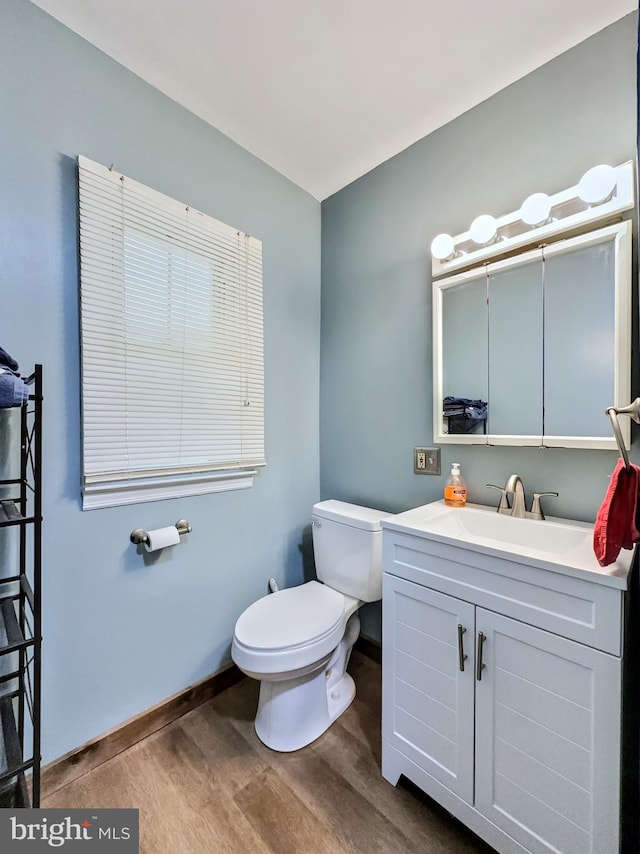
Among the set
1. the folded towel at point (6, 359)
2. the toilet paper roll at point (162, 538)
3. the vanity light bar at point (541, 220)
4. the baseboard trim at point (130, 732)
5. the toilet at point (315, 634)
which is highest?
the vanity light bar at point (541, 220)

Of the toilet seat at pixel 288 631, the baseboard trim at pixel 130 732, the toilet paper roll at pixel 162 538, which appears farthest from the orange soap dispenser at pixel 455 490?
the baseboard trim at pixel 130 732

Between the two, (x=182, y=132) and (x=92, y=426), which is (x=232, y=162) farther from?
(x=92, y=426)

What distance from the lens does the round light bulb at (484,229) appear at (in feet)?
4.55

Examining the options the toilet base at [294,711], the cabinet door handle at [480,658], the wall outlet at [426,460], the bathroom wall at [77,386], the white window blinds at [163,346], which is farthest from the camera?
the wall outlet at [426,460]

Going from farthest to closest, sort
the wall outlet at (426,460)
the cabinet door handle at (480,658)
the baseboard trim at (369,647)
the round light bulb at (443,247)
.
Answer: the baseboard trim at (369,647), the wall outlet at (426,460), the round light bulb at (443,247), the cabinet door handle at (480,658)

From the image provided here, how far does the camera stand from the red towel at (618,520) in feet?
2.68

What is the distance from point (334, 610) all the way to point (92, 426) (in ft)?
3.85

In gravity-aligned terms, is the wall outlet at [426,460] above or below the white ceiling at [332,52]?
below

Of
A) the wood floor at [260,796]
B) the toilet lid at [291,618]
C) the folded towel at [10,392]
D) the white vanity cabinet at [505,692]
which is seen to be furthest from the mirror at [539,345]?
the folded towel at [10,392]

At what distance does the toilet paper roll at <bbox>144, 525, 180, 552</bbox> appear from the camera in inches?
52.9

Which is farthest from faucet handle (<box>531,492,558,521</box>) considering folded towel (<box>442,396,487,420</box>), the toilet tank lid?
the toilet tank lid

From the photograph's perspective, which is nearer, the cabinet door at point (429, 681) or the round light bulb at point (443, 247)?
the cabinet door at point (429, 681)

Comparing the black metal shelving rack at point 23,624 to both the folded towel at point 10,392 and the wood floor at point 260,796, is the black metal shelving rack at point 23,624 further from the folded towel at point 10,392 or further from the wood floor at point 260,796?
the wood floor at point 260,796

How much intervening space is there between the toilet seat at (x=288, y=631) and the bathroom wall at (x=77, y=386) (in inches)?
10.4
